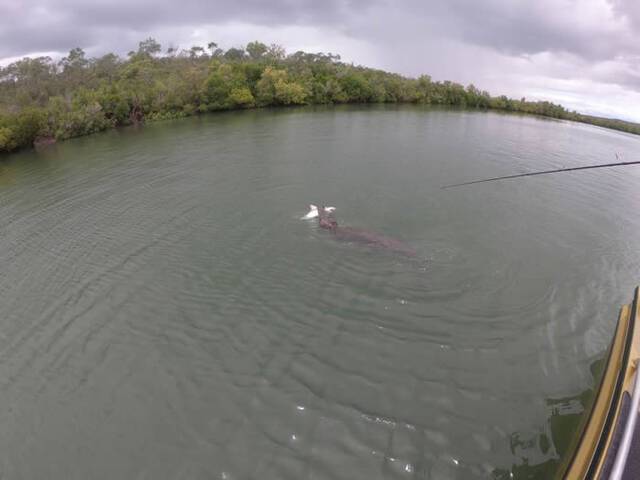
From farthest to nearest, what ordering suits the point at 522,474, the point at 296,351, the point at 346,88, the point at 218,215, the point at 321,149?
the point at 346,88 < the point at 321,149 < the point at 218,215 < the point at 296,351 < the point at 522,474

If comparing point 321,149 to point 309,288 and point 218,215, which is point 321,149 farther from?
point 309,288

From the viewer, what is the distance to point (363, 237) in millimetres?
12383

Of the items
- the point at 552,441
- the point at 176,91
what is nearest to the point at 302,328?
the point at 552,441

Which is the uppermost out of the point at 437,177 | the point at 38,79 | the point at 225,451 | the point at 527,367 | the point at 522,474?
the point at 38,79

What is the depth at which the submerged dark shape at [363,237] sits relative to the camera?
38.7 ft

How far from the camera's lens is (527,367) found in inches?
283

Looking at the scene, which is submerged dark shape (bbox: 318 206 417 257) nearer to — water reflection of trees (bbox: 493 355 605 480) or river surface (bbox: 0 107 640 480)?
river surface (bbox: 0 107 640 480)

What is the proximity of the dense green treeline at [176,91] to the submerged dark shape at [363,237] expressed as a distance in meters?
43.1

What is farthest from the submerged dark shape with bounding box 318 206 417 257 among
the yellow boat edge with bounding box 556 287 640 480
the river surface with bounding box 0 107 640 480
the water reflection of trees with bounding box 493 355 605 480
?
the yellow boat edge with bounding box 556 287 640 480

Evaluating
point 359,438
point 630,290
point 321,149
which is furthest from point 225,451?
point 321,149

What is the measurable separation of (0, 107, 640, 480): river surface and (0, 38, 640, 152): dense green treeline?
109 feet

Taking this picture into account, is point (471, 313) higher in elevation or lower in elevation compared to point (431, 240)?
lower

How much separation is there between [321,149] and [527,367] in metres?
22.8

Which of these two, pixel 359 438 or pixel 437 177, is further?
pixel 437 177
